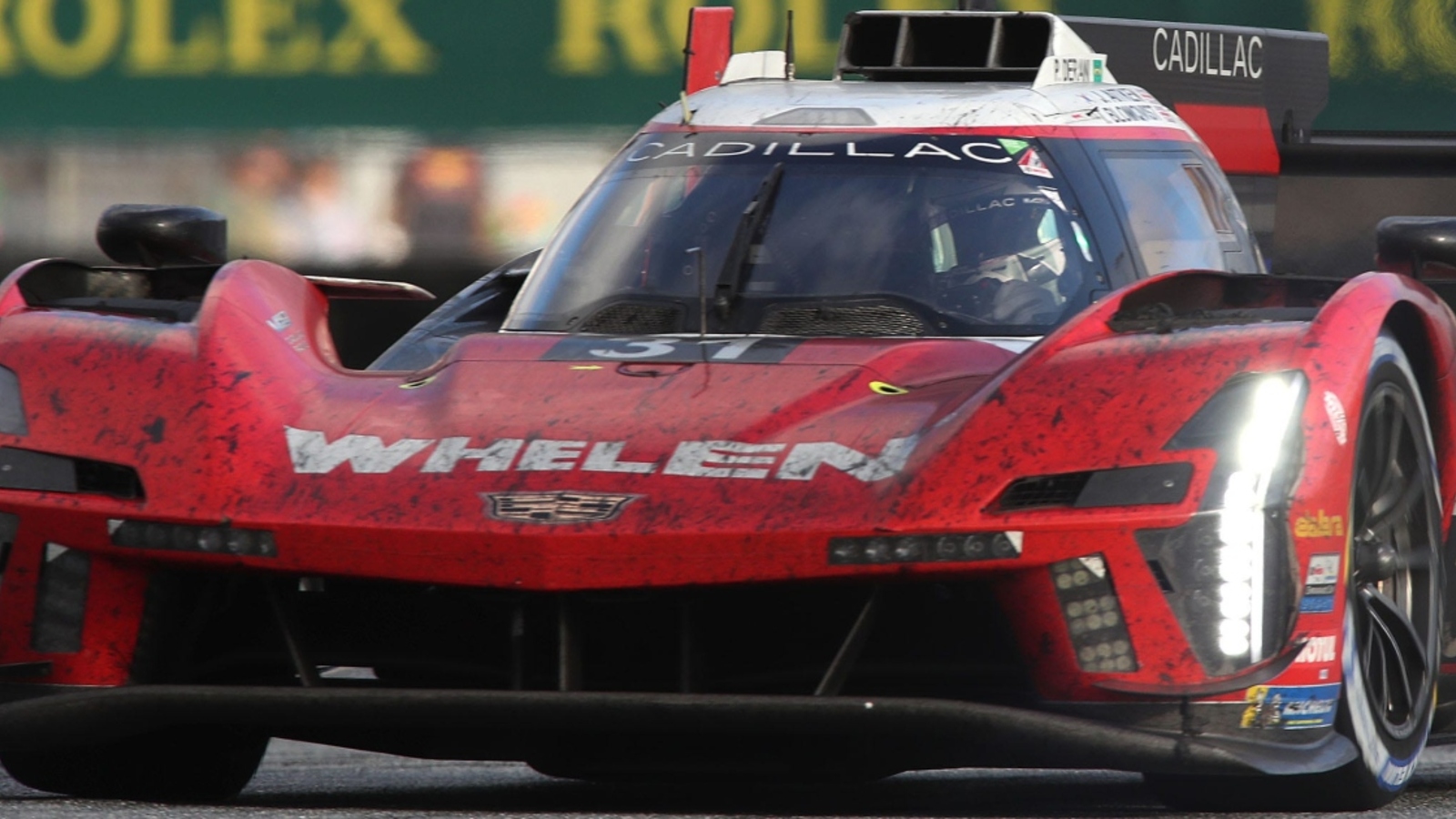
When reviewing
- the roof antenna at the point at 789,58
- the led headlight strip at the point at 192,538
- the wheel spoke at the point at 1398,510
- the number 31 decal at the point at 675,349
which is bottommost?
the led headlight strip at the point at 192,538

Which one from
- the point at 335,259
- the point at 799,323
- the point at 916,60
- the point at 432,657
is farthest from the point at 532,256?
the point at 335,259

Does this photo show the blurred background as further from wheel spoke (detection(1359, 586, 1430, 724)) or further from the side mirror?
wheel spoke (detection(1359, 586, 1430, 724))

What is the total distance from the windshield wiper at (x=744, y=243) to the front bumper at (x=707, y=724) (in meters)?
1.12

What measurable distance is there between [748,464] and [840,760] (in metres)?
0.66

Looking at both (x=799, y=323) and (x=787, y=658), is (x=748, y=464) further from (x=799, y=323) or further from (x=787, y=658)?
(x=799, y=323)

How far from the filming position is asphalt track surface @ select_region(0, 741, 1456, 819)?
4859mm

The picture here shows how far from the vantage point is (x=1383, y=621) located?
5.01 metres

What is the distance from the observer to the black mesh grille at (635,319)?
575 centimetres

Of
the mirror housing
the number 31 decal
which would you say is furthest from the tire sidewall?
the mirror housing

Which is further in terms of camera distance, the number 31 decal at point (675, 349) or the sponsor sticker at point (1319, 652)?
the number 31 decal at point (675, 349)

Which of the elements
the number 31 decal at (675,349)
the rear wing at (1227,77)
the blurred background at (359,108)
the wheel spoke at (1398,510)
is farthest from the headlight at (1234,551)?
the blurred background at (359,108)

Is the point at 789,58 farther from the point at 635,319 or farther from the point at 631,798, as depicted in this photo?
the point at 631,798

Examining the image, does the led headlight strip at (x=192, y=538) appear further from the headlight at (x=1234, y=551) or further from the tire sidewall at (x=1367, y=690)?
the tire sidewall at (x=1367, y=690)

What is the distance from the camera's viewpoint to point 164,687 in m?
4.66
